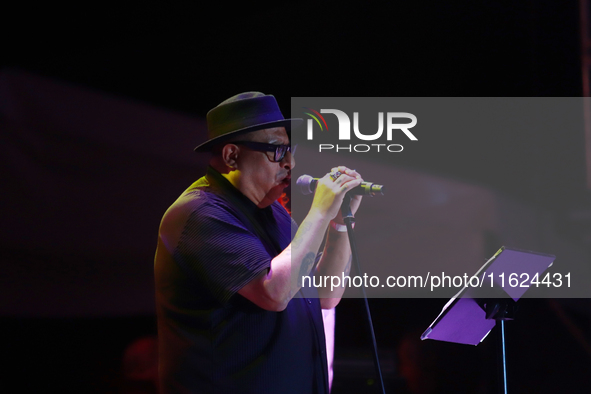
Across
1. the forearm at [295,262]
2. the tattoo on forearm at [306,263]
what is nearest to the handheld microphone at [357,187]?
the forearm at [295,262]

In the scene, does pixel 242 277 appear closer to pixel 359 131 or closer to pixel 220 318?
pixel 220 318

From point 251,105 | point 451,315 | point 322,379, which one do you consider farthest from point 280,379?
point 251,105

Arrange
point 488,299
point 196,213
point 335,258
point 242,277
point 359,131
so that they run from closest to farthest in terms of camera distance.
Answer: point 242,277 → point 196,213 → point 488,299 → point 335,258 → point 359,131

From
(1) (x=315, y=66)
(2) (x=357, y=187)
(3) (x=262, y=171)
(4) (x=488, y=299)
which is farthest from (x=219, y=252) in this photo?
(1) (x=315, y=66)

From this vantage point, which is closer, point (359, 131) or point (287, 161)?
point (287, 161)

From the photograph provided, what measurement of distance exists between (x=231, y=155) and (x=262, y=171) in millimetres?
126

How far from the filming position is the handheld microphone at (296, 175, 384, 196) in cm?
153

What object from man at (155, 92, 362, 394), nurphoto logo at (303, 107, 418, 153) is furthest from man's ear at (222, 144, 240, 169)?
nurphoto logo at (303, 107, 418, 153)

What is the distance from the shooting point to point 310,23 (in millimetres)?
2793

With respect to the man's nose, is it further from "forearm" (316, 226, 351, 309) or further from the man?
"forearm" (316, 226, 351, 309)

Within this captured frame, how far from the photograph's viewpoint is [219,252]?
1414mm

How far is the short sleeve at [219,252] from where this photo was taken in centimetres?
138

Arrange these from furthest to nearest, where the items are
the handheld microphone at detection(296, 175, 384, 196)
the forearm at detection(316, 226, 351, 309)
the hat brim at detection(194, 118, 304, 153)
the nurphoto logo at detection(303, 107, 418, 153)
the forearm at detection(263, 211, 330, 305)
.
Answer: the nurphoto logo at detection(303, 107, 418, 153)
the forearm at detection(316, 226, 351, 309)
the hat brim at detection(194, 118, 304, 153)
the handheld microphone at detection(296, 175, 384, 196)
the forearm at detection(263, 211, 330, 305)

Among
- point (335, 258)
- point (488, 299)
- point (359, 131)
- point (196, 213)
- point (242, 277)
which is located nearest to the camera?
point (242, 277)
